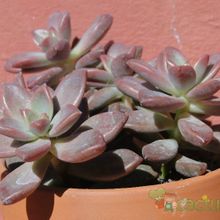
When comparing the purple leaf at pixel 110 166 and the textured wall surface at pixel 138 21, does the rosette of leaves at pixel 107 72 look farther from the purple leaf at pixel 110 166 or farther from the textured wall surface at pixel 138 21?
the textured wall surface at pixel 138 21

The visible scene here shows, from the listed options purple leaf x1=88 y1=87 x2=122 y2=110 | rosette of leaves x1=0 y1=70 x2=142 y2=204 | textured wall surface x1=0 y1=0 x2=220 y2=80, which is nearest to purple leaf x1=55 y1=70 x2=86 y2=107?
rosette of leaves x1=0 y1=70 x2=142 y2=204

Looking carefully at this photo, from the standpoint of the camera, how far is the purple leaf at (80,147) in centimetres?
70

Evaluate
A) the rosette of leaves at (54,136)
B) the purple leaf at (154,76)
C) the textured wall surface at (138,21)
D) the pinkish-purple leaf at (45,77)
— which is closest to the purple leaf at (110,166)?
A: the rosette of leaves at (54,136)

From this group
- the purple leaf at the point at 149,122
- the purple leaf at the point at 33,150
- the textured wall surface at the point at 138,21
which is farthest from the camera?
the textured wall surface at the point at 138,21

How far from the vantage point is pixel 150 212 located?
73 cm

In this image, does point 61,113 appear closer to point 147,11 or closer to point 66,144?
point 66,144

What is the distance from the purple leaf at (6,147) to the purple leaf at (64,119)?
54 millimetres

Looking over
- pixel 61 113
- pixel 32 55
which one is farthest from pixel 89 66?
pixel 61 113

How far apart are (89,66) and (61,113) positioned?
242 millimetres

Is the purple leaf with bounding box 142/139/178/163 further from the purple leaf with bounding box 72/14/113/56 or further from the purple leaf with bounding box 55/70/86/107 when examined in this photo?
the purple leaf with bounding box 72/14/113/56

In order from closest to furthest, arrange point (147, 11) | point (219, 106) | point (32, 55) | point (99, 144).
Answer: point (99, 144) < point (219, 106) < point (32, 55) < point (147, 11)

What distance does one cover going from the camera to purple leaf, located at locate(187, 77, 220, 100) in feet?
2.49

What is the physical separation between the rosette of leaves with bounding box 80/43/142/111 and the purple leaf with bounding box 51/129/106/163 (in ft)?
0.50

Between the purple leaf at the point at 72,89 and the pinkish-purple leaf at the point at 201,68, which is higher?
the pinkish-purple leaf at the point at 201,68
